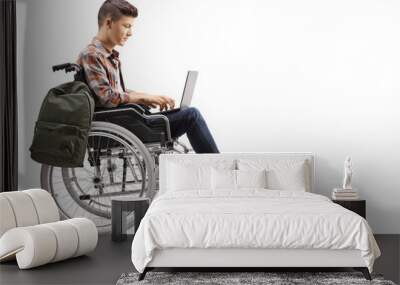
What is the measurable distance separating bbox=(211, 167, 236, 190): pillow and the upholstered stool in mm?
1266

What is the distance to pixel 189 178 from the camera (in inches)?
255

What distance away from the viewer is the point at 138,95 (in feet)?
23.2

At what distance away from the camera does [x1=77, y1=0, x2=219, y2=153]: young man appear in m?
7.02

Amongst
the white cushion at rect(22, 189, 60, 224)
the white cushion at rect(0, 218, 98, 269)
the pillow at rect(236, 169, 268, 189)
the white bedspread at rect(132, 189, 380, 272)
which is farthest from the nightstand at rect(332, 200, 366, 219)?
the white cushion at rect(22, 189, 60, 224)

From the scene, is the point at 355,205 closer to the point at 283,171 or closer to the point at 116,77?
the point at 283,171

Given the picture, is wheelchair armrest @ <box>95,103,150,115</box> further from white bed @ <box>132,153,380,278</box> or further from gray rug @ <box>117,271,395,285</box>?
gray rug @ <box>117,271,395,285</box>

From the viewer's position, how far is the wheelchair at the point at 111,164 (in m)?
6.95

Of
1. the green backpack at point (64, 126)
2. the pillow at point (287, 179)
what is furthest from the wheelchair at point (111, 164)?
the pillow at point (287, 179)

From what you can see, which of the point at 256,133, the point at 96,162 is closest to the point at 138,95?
the point at 96,162

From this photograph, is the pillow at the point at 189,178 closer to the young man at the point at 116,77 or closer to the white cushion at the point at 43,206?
the young man at the point at 116,77

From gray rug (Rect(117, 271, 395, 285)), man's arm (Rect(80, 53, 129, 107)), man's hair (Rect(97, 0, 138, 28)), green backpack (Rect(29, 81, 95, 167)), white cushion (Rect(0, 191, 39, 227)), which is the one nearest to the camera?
gray rug (Rect(117, 271, 395, 285))

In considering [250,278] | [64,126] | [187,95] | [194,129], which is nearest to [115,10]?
[187,95]

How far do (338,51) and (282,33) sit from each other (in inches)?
24.1

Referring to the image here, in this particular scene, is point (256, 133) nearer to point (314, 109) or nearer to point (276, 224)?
point (314, 109)
